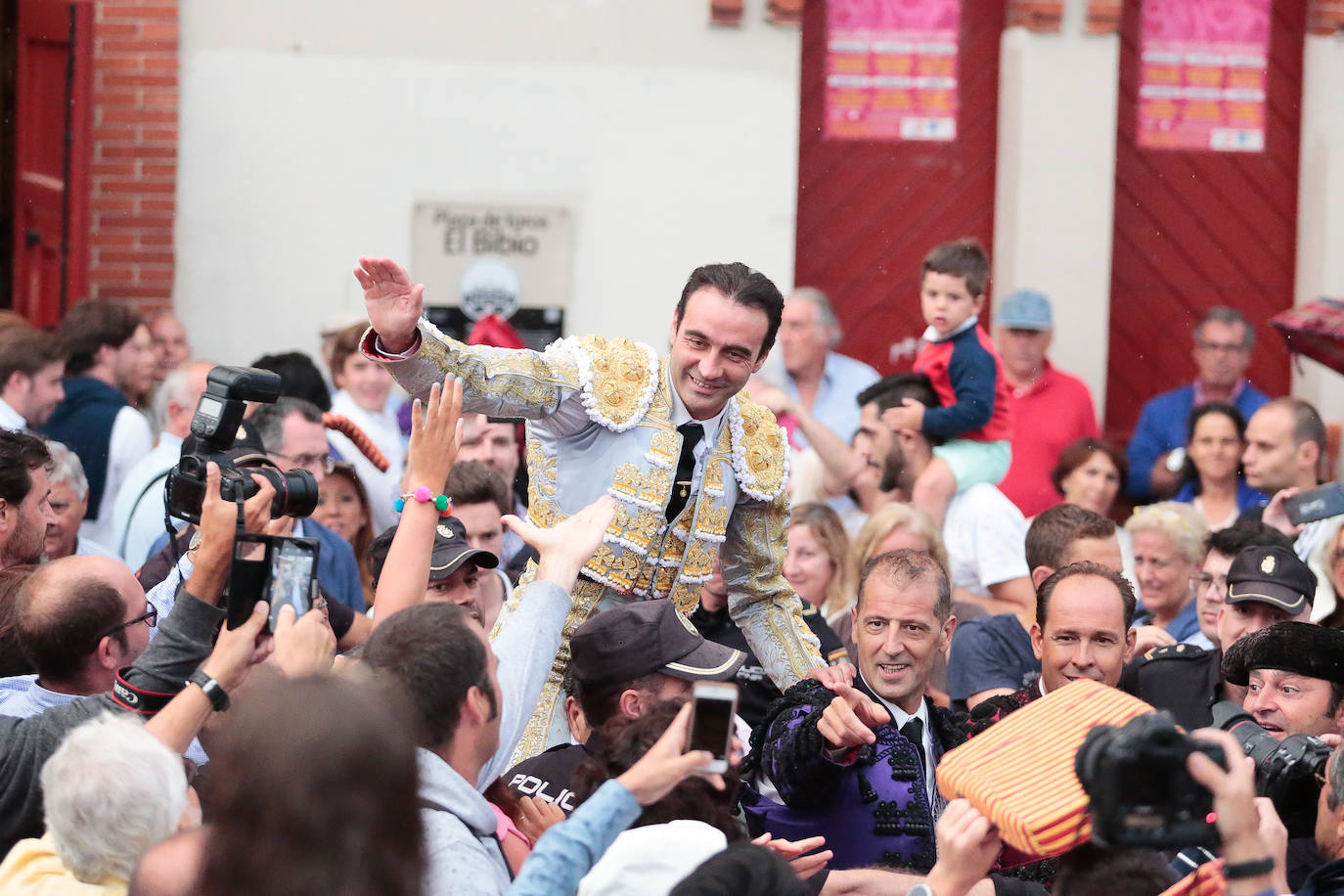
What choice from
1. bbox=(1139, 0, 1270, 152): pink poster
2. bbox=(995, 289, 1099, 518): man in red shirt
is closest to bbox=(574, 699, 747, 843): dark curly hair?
bbox=(995, 289, 1099, 518): man in red shirt

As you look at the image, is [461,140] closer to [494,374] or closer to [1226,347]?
[1226,347]

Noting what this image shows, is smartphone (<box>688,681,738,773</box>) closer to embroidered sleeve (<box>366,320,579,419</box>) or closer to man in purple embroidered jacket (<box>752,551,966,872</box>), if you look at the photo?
man in purple embroidered jacket (<box>752,551,966,872</box>)

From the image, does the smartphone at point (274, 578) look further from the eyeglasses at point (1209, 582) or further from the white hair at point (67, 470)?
the eyeglasses at point (1209, 582)

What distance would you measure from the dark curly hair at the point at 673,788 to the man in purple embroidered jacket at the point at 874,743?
63 cm

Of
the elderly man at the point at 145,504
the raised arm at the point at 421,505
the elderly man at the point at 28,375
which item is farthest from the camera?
the elderly man at the point at 28,375

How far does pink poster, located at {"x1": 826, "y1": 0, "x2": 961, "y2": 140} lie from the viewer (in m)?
9.70

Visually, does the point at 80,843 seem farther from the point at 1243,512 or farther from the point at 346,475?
the point at 1243,512

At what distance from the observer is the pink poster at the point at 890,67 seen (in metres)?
9.70

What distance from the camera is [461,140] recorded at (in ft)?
30.2

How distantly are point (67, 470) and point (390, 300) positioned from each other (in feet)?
7.34

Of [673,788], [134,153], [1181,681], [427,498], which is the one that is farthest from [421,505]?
[134,153]

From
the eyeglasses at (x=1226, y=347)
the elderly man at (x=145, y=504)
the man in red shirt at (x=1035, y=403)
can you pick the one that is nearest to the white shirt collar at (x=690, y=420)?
the elderly man at (x=145, y=504)

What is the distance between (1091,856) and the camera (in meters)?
2.77

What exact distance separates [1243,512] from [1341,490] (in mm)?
999
